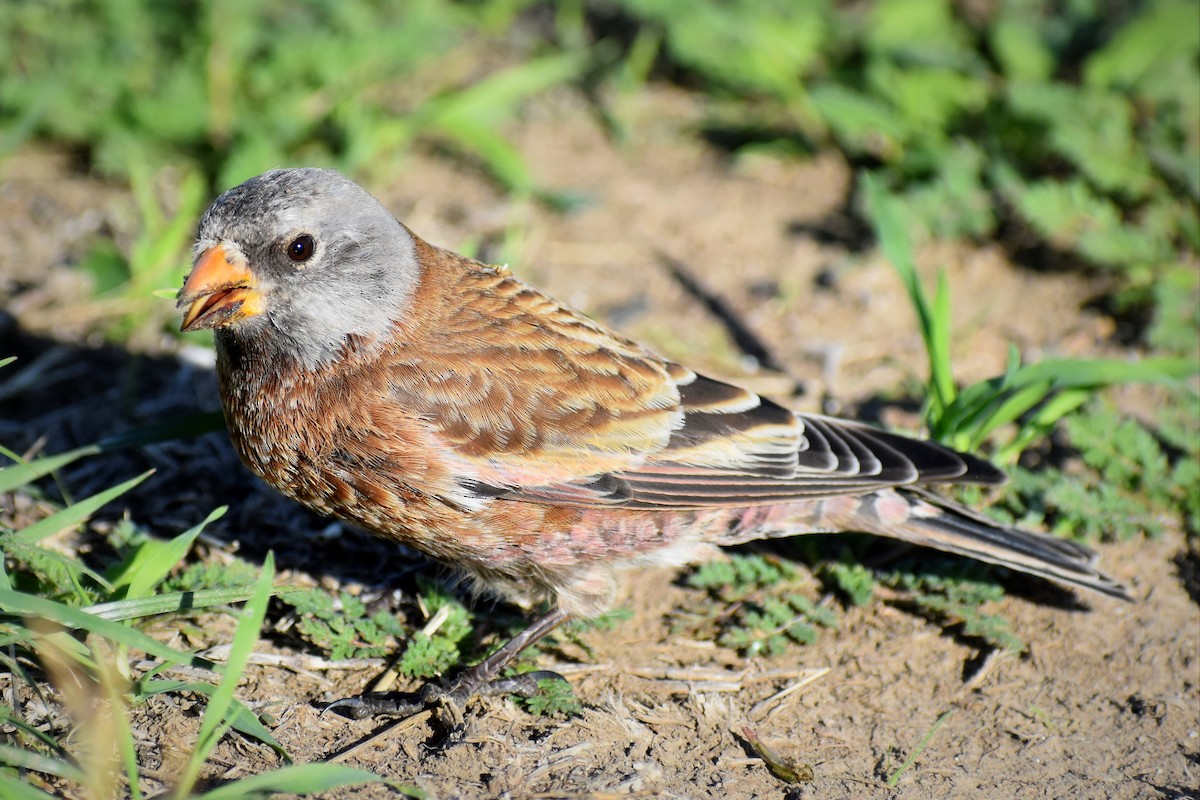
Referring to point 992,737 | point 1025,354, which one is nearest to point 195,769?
point 992,737

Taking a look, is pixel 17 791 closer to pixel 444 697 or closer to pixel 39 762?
pixel 39 762

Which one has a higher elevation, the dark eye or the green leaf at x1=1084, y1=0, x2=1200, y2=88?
the green leaf at x1=1084, y1=0, x2=1200, y2=88

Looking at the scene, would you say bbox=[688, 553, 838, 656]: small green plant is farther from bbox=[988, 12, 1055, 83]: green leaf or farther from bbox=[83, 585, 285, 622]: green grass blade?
bbox=[988, 12, 1055, 83]: green leaf

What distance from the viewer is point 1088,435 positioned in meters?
4.65

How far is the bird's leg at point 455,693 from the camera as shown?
370 cm

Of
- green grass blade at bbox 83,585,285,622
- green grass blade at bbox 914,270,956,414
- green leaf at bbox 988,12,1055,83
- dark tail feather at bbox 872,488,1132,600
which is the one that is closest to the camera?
green grass blade at bbox 83,585,285,622

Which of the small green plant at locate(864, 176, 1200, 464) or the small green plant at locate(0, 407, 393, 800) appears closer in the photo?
the small green plant at locate(0, 407, 393, 800)

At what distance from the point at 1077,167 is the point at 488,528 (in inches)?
162

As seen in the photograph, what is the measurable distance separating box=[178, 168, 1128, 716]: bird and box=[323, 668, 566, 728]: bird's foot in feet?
0.05

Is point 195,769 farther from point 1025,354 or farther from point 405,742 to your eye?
point 1025,354

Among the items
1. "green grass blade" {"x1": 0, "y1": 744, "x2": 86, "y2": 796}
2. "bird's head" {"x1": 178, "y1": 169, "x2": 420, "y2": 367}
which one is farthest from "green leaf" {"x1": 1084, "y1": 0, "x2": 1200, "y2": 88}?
"green grass blade" {"x1": 0, "y1": 744, "x2": 86, "y2": 796}

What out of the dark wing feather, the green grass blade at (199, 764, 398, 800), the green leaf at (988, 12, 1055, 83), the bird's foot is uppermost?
the green leaf at (988, 12, 1055, 83)

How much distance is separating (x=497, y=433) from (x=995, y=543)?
186 centimetres

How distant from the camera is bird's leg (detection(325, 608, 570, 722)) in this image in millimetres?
3699
